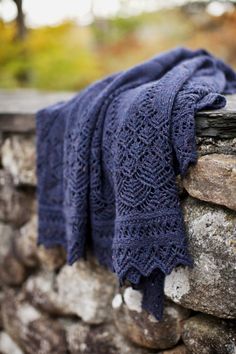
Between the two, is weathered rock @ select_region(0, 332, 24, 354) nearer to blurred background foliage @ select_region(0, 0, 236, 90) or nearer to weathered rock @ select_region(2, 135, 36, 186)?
weathered rock @ select_region(2, 135, 36, 186)

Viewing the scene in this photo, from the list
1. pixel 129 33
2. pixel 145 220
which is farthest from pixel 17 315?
pixel 129 33

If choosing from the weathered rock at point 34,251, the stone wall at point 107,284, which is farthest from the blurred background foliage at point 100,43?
the weathered rock at point 34,251

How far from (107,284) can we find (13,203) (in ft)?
2.01

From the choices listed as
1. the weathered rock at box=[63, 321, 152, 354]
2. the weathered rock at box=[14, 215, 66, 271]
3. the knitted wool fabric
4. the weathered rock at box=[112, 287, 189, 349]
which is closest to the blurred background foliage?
the weathered rock at box=[14, 215, 66, 271]

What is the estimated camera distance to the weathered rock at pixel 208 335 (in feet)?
4.02

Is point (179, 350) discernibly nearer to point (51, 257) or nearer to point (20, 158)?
point (51, 257)

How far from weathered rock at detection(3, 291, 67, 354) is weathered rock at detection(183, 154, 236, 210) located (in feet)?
3.14

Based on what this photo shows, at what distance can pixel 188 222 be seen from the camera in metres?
1.22

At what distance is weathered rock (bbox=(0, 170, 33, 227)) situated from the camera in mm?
1961

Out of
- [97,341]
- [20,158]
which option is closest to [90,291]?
[97,341]

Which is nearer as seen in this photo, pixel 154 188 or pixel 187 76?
pixel 154 188

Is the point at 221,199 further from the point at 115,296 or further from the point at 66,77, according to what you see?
the point at 66,77

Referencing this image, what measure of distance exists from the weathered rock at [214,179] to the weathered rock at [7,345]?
131 centimetres

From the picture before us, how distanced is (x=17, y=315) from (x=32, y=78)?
127 inches
